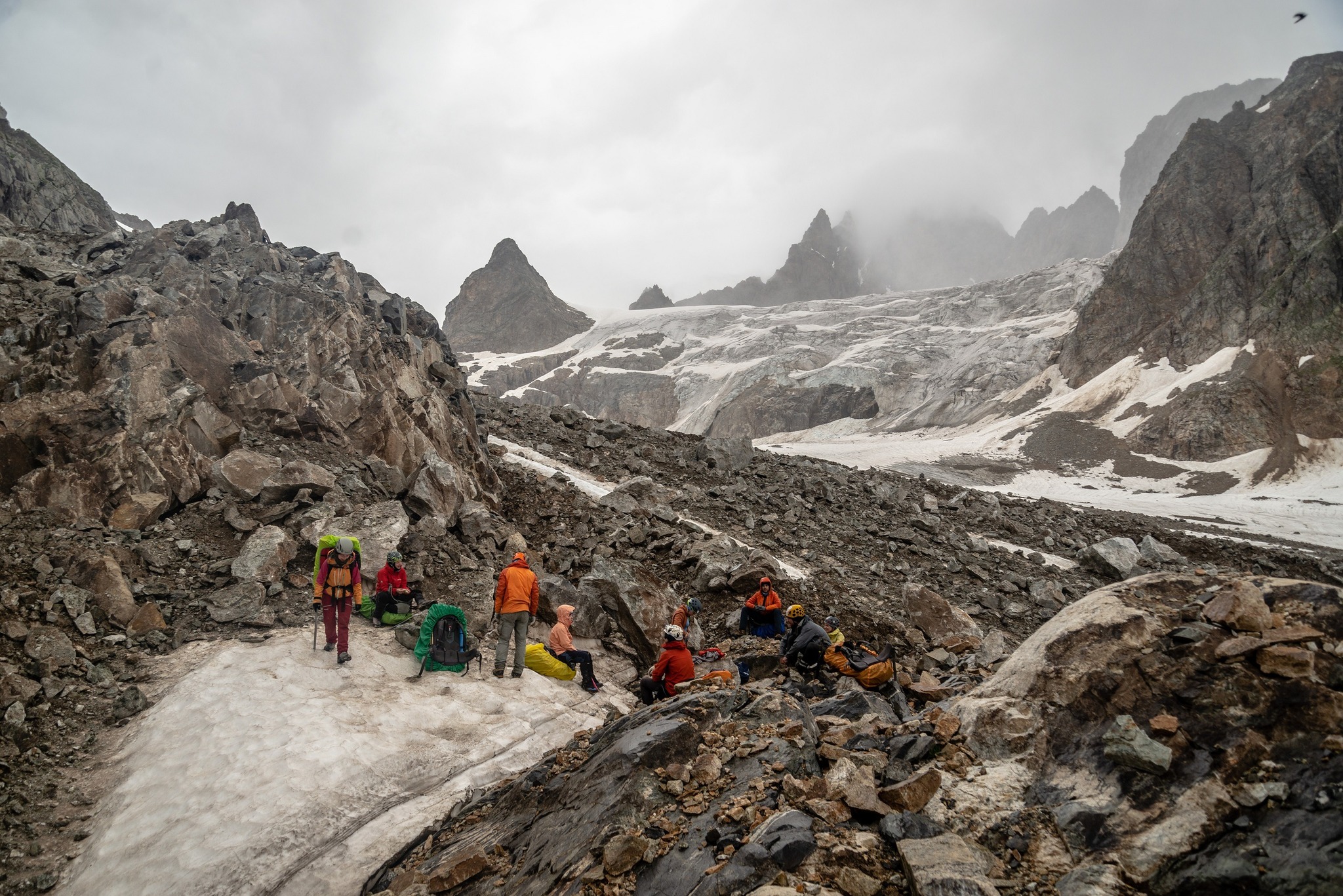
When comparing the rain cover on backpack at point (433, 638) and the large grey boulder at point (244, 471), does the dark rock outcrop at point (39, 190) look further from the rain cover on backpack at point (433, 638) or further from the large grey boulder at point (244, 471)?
the rain cover on backpack at point (433, 638)

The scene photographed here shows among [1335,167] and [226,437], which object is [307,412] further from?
[1335,167]

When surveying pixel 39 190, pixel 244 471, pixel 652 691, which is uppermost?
pixel 39 190

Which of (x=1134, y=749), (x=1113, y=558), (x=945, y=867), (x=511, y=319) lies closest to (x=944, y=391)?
(x=1113, y=558)

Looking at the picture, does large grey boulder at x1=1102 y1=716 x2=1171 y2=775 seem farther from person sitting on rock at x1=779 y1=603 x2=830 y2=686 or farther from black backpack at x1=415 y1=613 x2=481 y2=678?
black backpack at x1=415 y1=613 x2=481 y2=678

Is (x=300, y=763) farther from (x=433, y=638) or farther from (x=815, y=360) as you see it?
(x=815, y=360)

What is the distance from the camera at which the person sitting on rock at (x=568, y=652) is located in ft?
29.8

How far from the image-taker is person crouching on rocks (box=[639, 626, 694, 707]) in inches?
323

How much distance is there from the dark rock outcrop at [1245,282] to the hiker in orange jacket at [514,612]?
54011 millimetres

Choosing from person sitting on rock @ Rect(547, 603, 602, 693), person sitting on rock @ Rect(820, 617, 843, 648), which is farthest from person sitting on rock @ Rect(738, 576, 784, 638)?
person sitting on rock @ Rect(547, 603, 602, 693)

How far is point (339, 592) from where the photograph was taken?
820 cm

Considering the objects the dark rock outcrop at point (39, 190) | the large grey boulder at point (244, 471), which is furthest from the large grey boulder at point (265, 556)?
the dark rock outcrop at point (39, 190)

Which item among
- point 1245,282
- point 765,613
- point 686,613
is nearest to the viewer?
point 686,613

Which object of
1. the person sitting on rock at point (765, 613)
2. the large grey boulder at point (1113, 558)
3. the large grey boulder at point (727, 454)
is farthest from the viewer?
the large grey boulder at point (727, 454)

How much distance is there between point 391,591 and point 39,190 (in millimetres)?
48932
